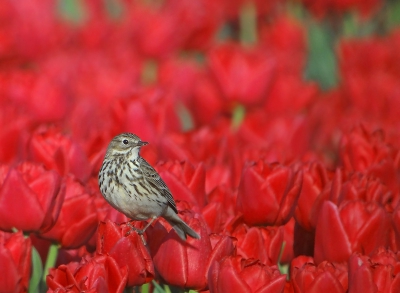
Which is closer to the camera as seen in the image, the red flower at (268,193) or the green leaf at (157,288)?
the green leaf at (157,288)

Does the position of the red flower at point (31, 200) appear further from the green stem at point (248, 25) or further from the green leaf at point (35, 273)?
the green stem at point (248, 25)

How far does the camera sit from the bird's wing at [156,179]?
7.78ft

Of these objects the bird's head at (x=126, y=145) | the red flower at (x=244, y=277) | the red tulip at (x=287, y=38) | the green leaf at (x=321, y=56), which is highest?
the bird's head at (x=126, y=145)

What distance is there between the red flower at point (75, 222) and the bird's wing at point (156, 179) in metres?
0.21

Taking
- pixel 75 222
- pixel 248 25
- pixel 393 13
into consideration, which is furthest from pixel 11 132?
pixel 393 13

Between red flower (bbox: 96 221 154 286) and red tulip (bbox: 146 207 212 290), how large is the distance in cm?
5

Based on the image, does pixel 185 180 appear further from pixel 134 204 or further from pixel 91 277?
pixel 91 277

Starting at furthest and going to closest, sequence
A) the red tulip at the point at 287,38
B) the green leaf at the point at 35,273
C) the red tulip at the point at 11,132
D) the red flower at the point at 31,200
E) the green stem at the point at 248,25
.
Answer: the green stem at the point at 248,25 < the red tulip at the point at 287,38 < the red tulip at the point at 11,132 < the green leaf at the point at 35,273 < the red flower at the point at 31,200

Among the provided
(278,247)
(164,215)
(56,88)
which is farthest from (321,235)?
(56,88)

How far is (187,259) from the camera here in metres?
2.04

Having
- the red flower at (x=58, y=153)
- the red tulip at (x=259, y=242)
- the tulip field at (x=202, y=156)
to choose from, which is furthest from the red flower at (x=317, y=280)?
the red flower at (x=58, y=153)

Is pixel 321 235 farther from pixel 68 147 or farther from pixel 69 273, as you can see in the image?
pixel 68 147

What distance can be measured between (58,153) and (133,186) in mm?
243

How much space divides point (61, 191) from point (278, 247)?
0.58 m
